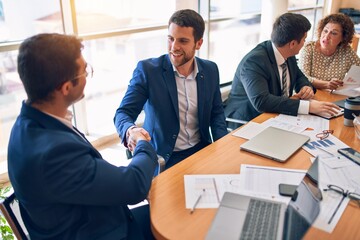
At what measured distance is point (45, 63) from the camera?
0.93 metres

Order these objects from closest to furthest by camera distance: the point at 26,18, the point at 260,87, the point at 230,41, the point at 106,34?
the point at 260,87
the point at 26,18
the point at 106,34
the point at 230,41

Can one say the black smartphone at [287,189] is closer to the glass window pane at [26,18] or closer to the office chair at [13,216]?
the office chair at [13,216]

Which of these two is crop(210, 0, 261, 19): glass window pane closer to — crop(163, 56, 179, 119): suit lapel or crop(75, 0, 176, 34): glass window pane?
crop(75, 0, 176, 34): glass window pane

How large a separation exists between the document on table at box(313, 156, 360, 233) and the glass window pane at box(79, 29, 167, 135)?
78.4 inches

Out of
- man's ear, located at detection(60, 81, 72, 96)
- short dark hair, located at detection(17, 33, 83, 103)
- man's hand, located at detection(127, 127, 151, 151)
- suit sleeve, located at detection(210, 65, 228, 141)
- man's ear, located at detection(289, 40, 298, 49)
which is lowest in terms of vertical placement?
suit sleeve, located at detection(210, 65, 228, 141)

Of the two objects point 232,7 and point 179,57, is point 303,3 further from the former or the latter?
point 179,57

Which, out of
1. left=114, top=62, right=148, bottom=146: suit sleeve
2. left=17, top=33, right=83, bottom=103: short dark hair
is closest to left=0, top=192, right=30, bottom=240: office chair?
left=17, top=33, right=83, bottom=103: short dark hair

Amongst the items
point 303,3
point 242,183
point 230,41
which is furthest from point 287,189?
point 303,3

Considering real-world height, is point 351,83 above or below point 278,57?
below

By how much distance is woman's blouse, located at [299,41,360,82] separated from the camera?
2.76 meters

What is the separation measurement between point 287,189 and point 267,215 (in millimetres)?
179

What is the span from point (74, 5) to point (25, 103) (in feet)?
5.30

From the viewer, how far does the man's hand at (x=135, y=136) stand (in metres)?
1.37

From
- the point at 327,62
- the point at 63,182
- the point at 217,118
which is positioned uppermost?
the point at 63,182
